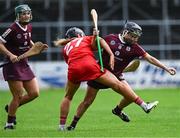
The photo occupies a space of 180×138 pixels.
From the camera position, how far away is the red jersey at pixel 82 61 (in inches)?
494

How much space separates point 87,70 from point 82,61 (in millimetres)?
185

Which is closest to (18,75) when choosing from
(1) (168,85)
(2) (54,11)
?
(1) (168,85)

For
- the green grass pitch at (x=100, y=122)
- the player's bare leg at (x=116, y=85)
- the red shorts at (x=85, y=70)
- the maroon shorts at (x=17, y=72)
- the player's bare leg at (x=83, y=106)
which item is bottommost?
the green grass pitch at (x=100, y=122)

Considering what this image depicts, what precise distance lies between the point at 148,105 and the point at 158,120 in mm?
2652

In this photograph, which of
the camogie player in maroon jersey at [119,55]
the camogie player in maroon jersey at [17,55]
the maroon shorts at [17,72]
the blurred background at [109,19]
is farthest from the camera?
the blurred background at [109,19]

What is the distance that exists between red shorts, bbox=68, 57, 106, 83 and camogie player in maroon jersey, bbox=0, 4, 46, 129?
4.93 feet

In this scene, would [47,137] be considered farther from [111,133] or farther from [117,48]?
[117,48]

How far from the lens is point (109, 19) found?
34.5 meters

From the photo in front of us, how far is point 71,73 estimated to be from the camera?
1267cm

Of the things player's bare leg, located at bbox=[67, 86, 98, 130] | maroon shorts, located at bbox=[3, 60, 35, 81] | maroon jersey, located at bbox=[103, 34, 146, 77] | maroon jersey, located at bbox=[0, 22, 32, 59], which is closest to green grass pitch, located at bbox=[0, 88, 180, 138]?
player's bare leg, located at bbox=[67, 86, 98, 130]

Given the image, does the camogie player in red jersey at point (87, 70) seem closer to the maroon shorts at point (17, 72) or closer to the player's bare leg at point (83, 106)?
the player's bare leg at point (83, 106)

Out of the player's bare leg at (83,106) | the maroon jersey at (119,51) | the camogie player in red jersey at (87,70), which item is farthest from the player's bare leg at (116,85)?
the player's bare leg at (83,106)

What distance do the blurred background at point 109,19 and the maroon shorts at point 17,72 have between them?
17.1m

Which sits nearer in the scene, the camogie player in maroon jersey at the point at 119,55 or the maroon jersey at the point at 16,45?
the camogie player in maroon jersey at the point at 119,55
